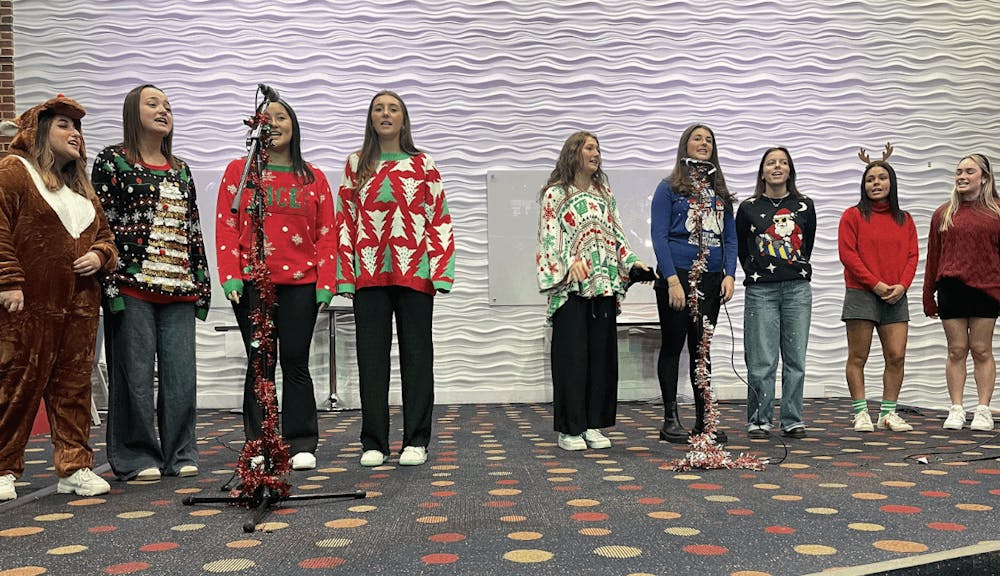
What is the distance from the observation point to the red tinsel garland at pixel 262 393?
2234mm

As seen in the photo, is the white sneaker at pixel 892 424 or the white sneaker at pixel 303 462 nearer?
the white sneaker at pixel 303 462

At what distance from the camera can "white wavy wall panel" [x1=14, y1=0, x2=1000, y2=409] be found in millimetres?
6074

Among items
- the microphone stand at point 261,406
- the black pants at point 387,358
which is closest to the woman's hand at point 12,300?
the microphone stand at point 261,406

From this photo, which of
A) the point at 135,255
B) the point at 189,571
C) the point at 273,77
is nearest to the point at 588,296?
the point at 135,255

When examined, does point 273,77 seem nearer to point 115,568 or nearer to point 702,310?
point 702,310

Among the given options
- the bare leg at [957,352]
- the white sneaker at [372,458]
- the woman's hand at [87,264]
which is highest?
the woman's hand at [87,264]

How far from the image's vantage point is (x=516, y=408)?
5574 millimetres

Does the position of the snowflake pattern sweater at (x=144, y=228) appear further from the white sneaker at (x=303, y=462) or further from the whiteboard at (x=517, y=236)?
the whiteboard at (x=517, y=236)

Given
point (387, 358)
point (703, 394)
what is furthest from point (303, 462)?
point (703, 394)

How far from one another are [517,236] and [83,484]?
4002 mm

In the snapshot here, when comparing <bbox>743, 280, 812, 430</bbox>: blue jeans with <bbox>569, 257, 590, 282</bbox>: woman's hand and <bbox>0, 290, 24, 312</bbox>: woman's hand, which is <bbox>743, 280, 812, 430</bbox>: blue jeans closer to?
<bbox>569, 257, 590, 282</bbox>: woman's hand

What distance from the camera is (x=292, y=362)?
2.98 m

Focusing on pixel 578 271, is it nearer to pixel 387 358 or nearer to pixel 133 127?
pixel 387 358

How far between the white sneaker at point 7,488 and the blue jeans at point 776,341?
2.99 meters
